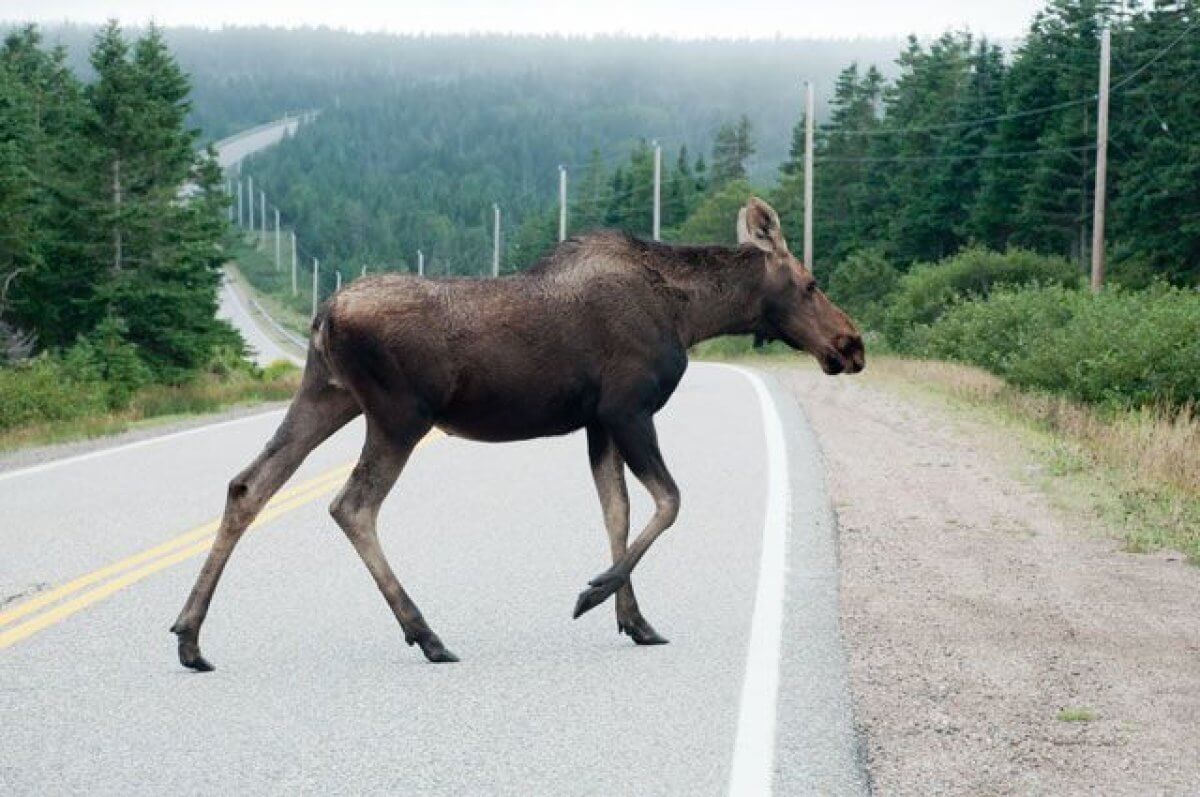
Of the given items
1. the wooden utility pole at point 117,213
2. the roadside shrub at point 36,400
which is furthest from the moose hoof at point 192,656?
the wooden utility pole at point 117,213

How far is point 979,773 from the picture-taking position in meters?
5.43

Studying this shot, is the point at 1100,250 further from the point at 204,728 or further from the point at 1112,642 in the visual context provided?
the point at 204,728

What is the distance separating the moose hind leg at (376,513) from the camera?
23.1ft

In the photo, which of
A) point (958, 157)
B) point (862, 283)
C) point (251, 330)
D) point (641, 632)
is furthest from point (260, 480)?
point (251, 330)

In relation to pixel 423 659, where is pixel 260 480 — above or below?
above

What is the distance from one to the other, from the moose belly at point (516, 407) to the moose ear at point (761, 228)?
1.10m

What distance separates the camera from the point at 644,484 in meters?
7.01

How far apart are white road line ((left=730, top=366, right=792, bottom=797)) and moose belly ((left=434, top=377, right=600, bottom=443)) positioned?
125 cm

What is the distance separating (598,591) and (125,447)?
35.9ft

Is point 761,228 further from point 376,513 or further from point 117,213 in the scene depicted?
point 117,213

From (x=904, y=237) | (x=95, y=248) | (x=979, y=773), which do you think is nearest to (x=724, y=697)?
(x=979, y=773)

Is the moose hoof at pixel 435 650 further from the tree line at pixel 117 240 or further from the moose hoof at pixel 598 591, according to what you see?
the tree line at pixel 117 240

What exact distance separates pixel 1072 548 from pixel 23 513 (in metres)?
6.88

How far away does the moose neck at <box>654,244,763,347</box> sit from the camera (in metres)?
7.50
